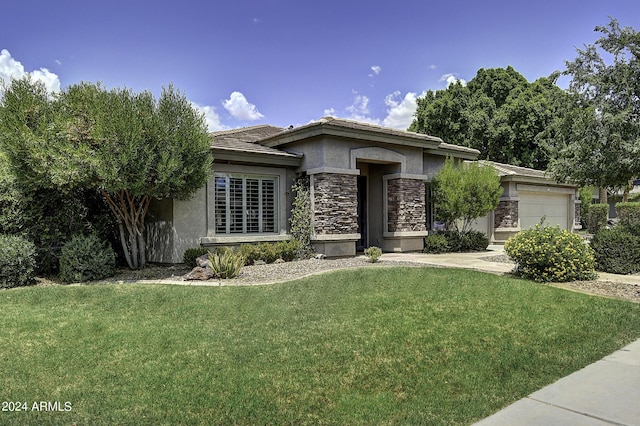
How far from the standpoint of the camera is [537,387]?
4.49 meters

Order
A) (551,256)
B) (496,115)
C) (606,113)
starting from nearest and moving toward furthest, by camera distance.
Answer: (551,256) < (606,113) < (496,115)

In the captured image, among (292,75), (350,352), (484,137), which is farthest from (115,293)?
(484,137)

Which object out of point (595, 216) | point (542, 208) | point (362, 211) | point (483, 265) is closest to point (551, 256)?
point (483, 265)

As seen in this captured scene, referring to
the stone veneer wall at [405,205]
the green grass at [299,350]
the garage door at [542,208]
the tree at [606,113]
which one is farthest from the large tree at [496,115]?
the green grass at [299,350]

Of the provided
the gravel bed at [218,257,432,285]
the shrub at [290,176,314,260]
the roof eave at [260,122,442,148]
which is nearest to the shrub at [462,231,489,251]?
the roof eave at [260,122,442,148]

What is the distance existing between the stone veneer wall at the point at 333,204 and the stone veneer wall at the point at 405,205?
2218 mm

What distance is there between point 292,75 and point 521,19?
29.0 ft

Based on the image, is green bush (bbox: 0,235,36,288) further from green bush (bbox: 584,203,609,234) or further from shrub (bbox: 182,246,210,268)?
green bush (bbox: 584,203,609,234)

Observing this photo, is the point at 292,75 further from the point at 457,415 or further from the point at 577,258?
the point at 457,415

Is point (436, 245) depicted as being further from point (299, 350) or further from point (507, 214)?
point (299, 350)

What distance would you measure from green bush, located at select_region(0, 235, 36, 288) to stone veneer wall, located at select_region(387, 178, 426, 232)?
438 inches

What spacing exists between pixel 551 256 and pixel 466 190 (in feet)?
22.0

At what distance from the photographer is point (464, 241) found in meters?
16.9

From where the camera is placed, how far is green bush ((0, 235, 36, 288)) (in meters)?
9.63
